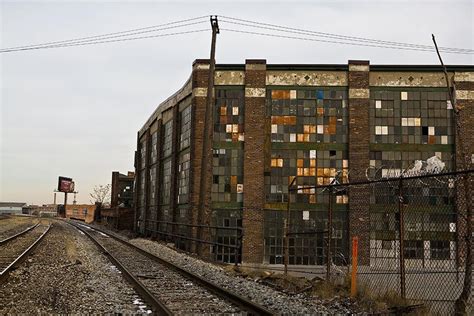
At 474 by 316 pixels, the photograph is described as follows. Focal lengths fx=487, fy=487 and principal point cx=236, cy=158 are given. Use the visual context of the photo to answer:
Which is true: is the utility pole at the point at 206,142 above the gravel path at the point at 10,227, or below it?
above

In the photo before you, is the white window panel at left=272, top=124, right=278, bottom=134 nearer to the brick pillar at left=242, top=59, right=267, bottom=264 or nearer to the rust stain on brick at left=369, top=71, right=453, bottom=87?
the brick pillar at left=242, top=59, right=267, bottom=264

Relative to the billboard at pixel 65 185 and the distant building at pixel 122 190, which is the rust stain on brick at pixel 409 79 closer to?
the distant building at pixel 122 190

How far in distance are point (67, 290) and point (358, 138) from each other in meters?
17.0

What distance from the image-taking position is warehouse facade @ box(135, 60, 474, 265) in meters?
23.8

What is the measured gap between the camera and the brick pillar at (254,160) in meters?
23.8

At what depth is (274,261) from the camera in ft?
77.5

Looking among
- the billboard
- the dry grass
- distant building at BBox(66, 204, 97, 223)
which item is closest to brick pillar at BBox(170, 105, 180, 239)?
the dry grass

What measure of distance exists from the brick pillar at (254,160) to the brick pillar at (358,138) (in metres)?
4.32

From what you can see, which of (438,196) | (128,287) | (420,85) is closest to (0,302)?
(128,287)

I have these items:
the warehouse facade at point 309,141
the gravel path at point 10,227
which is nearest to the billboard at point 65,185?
the gravel path at point 10,227

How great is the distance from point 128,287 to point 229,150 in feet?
48.0

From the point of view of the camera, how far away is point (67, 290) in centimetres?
1024

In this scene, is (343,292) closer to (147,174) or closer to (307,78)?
(307,78)

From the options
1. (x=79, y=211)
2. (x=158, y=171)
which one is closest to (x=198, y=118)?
(x=158, y=171)
